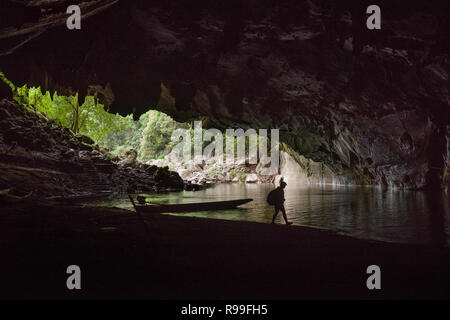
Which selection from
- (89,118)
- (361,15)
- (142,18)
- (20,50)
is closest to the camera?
(361,15)

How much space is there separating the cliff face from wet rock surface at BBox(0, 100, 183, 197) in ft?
13.9

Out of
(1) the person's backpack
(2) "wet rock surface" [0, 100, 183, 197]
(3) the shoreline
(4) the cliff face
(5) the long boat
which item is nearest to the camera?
(3) the shoreline

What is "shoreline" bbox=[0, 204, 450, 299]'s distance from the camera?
12.6 ft

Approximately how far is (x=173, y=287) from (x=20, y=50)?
12730 millimetres

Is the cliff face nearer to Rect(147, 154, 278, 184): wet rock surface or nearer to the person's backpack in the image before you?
the person's backpack

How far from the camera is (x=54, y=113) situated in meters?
Answer: 25.4

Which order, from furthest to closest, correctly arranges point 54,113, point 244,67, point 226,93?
point 54,113 → point 226,93 → point 244,67

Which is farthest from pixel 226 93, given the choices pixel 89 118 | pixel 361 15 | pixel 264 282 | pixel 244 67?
pixel 89 118

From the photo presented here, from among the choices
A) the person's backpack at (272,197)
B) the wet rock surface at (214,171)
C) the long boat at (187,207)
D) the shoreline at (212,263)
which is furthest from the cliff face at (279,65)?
the wet rock surface at (214,171)

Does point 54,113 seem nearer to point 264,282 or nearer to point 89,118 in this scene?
point 89,118

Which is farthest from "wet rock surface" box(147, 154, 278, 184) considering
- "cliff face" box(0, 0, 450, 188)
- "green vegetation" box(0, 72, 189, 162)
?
"cliff face" box(0, 0, 450, 188)

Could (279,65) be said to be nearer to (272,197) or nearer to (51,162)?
(272,197)

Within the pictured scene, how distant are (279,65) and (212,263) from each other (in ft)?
39.7

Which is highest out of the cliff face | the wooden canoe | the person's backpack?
the cliff face
